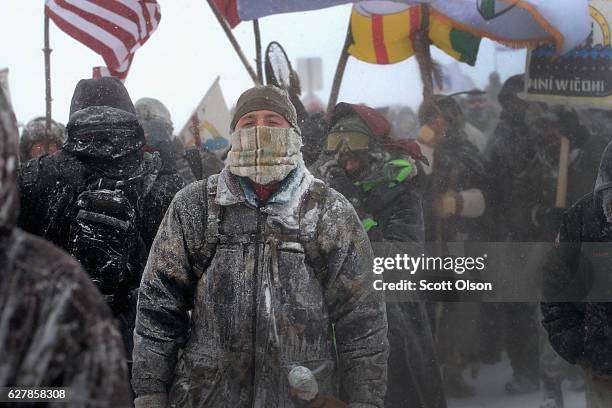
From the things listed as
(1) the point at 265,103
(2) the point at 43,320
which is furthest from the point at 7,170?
(1) the point at 265,103

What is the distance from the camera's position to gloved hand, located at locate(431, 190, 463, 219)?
528 cm

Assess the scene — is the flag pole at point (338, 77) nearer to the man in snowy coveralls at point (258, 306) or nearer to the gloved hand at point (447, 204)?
the gloved hand at point (447, 204)

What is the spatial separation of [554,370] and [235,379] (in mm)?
2556

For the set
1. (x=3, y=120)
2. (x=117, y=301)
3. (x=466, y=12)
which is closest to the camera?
(x=3, y=120)

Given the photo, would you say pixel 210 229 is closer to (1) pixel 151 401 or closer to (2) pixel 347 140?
(1) pixel 151 401

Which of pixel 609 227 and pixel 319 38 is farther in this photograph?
pixel 319 38

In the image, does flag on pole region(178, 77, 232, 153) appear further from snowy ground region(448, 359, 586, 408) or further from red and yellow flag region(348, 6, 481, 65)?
snowy ground region(448, 359, 586, 408)

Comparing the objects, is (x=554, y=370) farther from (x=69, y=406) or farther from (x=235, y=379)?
(x=69, y=406)

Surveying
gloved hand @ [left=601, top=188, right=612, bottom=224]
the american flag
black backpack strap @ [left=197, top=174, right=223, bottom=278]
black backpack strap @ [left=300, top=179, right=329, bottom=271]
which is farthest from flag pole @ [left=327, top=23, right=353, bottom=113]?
black backpack strap @ [left=197, top=174, right=223, bottom=278]

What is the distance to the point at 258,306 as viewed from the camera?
3.49 meters

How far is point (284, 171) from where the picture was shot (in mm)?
3643

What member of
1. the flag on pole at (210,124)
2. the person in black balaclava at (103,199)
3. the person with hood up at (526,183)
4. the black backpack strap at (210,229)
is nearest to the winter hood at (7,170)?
the black backpack strap at (210,229)

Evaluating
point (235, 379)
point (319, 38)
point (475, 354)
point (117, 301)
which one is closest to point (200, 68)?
point (319, 38)

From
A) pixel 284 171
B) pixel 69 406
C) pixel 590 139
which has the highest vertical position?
pixel 590 139
